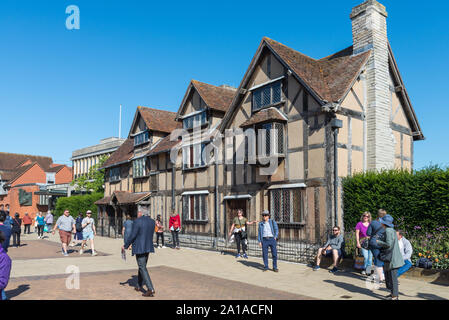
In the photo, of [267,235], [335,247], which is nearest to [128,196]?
[267,235]

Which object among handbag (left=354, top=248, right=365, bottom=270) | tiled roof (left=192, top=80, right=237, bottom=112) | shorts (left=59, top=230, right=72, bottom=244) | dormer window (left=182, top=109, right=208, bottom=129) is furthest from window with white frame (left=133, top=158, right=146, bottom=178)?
handbag (left=354, top=248, right=365, bottom=270)

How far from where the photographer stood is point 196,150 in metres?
22.3

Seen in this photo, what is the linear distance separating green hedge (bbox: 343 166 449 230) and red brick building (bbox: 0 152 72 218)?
40.6 metres

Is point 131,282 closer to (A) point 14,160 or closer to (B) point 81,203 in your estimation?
(B) point 81,203

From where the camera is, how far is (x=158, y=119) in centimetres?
2797

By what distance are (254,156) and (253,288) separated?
327 inches

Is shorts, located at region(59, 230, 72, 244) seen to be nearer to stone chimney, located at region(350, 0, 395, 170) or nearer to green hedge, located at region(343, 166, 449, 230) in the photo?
green hedge, located at region(343, 166, 449, 230)

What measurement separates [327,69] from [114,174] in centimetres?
1937

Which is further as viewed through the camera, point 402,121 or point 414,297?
point 402,121

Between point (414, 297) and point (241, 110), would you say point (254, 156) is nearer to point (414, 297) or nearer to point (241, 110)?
point (241, 110)

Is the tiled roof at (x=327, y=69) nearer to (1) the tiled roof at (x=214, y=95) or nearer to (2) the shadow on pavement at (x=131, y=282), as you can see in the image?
(1) the tiled roof at (x=214, y=95)

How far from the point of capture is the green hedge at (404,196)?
1219 cm

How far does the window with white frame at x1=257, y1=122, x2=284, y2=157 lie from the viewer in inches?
659
